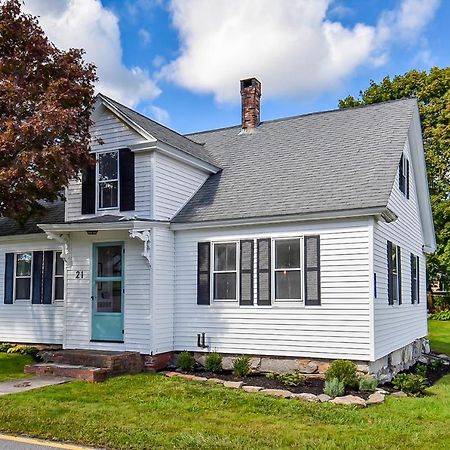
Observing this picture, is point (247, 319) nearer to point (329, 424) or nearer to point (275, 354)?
point (275, 354)

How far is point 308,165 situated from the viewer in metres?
13.2

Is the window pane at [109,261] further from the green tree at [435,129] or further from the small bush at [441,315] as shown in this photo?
the small bush at [441,315]

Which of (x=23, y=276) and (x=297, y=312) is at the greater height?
(x=23, y=276)

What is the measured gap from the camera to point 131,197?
1262 cm

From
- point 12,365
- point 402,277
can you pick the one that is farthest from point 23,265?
point 402,277

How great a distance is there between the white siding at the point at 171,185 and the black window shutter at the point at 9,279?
212 inches

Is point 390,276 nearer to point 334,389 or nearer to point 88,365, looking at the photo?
point 334,389

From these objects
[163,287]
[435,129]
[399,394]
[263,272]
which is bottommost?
[399,394]

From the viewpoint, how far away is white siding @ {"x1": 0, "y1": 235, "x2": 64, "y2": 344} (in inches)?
558

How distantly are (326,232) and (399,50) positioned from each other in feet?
18.9

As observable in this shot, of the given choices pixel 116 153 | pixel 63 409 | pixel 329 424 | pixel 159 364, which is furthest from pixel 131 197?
pixel 329 424

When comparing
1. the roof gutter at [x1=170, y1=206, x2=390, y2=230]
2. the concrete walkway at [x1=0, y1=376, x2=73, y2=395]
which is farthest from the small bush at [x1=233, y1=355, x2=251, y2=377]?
the concrete walkway at [x1=0, y1=376, x2=73, y2=395]

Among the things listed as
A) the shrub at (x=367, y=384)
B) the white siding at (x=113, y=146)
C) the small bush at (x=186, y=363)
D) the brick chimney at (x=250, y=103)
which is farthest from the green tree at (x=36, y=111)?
the shrub at (x=367, y=384)

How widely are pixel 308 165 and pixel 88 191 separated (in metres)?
5.54
